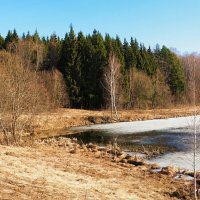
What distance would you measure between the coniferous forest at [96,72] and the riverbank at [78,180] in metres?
38.7

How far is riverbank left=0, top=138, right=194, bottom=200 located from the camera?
1157 centimetres

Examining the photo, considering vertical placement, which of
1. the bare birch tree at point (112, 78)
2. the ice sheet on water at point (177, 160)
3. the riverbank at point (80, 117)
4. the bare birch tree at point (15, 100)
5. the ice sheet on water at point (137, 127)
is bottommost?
the ice sheet on water at point (177, 160)

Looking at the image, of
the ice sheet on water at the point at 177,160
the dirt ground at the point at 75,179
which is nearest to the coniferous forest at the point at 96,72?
the ice sheet on water at the point at 177,160

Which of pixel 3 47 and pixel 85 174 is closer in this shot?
pixel 85 174

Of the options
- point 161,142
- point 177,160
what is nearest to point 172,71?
point 161,142

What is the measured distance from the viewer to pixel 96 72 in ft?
216

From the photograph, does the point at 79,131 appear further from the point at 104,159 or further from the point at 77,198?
the point at 77,198

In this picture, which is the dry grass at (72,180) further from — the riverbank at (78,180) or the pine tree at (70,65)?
the pine tree at (70,65)

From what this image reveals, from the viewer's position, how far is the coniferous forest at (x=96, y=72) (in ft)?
205

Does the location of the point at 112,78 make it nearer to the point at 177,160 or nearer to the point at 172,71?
the point at 172,71

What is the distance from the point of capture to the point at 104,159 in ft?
67.3

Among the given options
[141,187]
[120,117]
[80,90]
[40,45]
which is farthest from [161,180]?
[40,45]

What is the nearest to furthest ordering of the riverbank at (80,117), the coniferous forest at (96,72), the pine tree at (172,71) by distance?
the riverbank at (80,117) < the coniferous forest at (96,72) < the pine tree at (172,71)

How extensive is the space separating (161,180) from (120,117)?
120 ft
